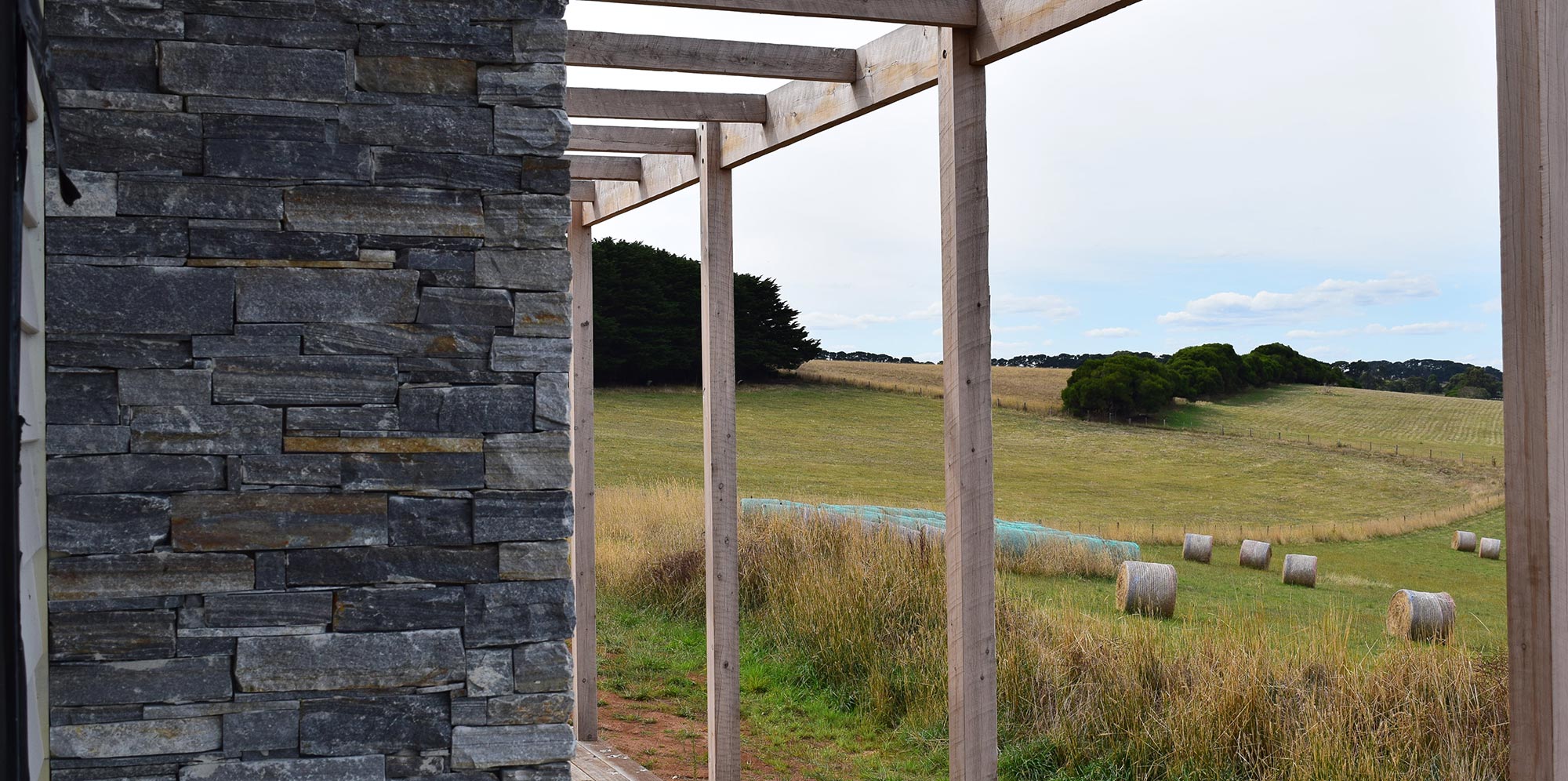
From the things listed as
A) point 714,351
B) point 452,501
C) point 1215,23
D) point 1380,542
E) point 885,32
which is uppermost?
point 1215,23

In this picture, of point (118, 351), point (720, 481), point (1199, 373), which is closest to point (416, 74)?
point (118, 351)

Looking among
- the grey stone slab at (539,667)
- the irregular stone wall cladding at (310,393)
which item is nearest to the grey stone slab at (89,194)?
the irregular stone wall cladding at (310,393)

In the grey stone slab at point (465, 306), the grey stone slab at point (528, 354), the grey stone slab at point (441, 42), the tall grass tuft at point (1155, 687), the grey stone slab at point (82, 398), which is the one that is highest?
the grey stone slab at point (441, 42)

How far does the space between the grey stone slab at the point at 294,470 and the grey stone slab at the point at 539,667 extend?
426 mm

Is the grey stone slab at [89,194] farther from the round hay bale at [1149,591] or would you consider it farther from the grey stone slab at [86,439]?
the round hay bale at [1149,591]

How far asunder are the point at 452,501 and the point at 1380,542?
12809 mm

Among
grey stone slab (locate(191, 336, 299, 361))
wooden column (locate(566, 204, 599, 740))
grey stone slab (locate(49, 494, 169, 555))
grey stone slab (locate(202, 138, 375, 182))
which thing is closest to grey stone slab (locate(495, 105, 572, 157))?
grey stone slab (locate(202, 138, 375, 182))

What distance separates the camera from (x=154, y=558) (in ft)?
5.72

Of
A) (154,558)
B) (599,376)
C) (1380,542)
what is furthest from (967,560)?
(599,376)

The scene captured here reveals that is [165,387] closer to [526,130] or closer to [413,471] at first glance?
[413,471]

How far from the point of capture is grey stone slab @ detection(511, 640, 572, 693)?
6.10 feet

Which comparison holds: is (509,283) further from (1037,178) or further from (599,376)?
(599,376)

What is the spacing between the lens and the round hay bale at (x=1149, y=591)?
6.22m

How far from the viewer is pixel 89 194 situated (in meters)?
1.72
